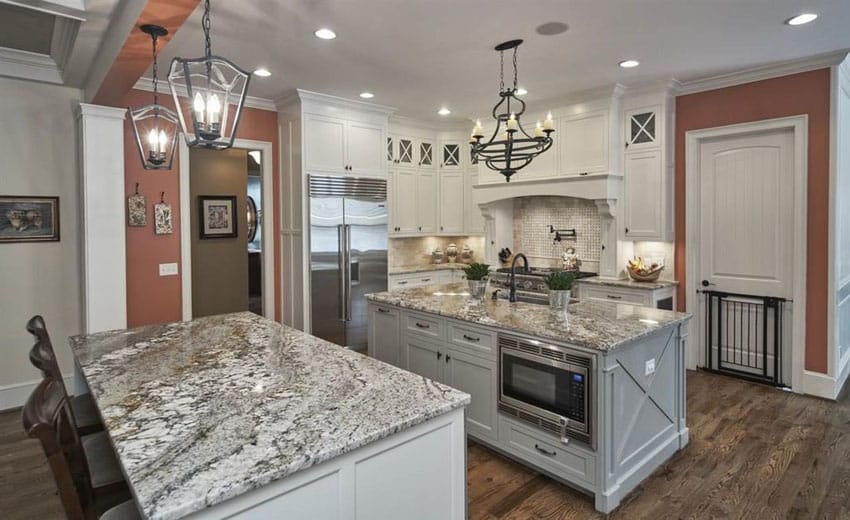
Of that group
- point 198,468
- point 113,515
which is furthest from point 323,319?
point 198,468

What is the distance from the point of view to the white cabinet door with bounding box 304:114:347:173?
5066 millimetres

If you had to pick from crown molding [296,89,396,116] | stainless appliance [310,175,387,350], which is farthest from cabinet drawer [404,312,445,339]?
crown molding [296,89,396,116]

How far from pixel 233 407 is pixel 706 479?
9.05 ft

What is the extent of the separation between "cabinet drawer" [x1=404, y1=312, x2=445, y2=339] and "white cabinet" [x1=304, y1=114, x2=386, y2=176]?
224 cm

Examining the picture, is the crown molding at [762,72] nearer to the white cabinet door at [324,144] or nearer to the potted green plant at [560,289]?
the potted green plant at [560,289]

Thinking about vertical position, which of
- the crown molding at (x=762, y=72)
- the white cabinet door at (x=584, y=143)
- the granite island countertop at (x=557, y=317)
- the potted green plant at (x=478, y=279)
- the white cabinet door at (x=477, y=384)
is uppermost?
the crown molding at (x=762, y=72)

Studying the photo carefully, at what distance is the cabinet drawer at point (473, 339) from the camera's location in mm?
3053

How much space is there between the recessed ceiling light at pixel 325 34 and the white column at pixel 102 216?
1943mm

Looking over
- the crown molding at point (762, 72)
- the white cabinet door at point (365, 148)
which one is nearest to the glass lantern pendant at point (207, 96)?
the white cabinet door at point (365, 148)

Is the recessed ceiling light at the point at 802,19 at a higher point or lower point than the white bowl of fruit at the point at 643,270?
higher

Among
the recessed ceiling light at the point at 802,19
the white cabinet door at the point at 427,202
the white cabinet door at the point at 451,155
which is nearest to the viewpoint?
the recessed ceiling light at the point at 802,19

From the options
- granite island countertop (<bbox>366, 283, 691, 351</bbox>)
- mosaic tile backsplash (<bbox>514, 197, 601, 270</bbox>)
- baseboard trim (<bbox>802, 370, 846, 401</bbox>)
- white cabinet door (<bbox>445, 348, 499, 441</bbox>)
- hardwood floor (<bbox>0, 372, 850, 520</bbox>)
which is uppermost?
mosaic tile backsplash (<bbox>514, 197, 601, 270</bbox>)

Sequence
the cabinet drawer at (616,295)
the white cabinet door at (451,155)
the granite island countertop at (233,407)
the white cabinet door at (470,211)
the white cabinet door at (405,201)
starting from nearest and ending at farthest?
the granite island countertop at (233,407)
the cabinet drawer at (616,295)
the white cabinet door at (405,201)
the white cabinet door at (470,211)
the white cabinet door at (451,155)

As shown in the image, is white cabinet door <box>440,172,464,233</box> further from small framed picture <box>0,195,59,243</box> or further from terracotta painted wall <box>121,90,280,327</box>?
small framed picture <box>0,195,59,243</box>
